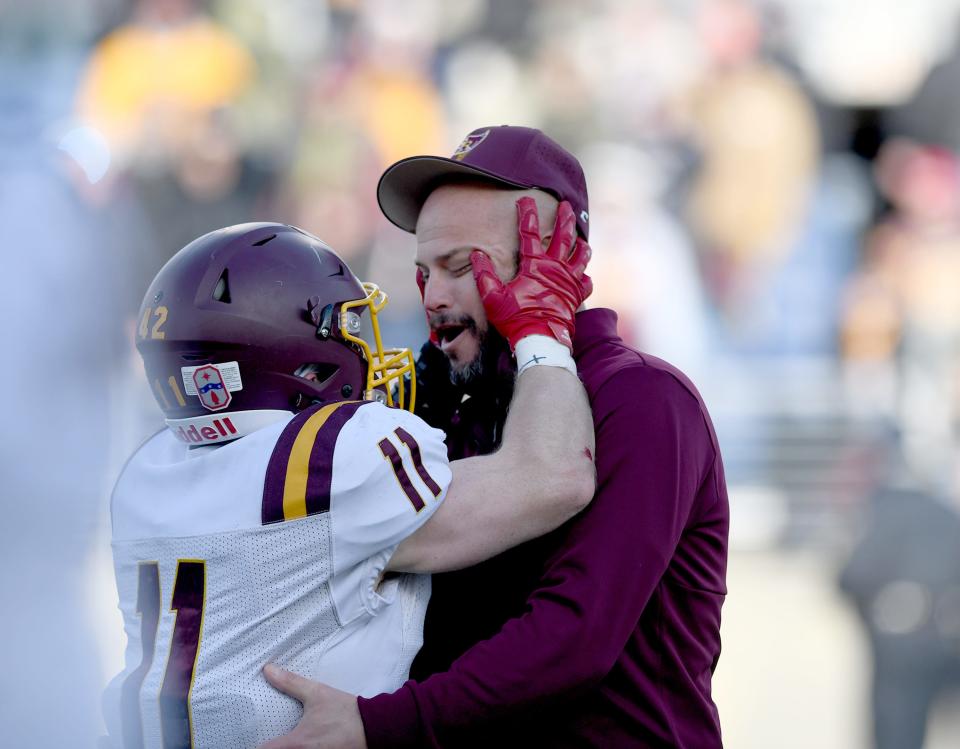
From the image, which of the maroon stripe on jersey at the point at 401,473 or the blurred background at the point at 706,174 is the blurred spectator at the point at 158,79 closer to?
the blurred background at the point at 706,174

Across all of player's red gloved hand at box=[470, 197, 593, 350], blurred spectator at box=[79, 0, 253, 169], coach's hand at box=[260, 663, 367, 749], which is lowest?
coach's hand at box=[260, 663, 367, 749]

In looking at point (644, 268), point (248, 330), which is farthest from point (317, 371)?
point (644, 268)

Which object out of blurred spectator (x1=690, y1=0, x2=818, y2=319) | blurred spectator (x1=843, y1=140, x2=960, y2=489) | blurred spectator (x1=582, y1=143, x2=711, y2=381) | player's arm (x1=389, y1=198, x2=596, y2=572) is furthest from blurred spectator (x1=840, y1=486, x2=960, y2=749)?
player's arm (x1=389, y1=198, x2=596, y2=572)

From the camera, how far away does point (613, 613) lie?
6.27ft

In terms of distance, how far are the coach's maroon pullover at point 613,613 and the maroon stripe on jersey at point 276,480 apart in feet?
1.13

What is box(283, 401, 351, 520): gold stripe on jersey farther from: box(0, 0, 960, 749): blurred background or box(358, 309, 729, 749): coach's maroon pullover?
box(0, 0, 960, 749): blurred background

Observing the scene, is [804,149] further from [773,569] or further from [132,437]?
[132,437]

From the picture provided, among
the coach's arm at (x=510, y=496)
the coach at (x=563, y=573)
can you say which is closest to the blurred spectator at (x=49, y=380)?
the coach at (x=563, y=573)

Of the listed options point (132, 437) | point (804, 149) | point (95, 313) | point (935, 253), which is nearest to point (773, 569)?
point (935, 253)

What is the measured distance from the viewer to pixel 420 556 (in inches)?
74.5

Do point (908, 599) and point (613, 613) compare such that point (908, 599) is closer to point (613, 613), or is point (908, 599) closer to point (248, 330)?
point (613, 613)

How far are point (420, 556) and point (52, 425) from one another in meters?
1.93

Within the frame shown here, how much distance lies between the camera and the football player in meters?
1.84

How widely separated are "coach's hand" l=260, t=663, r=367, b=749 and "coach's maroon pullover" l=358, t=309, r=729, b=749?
0.03 meters
